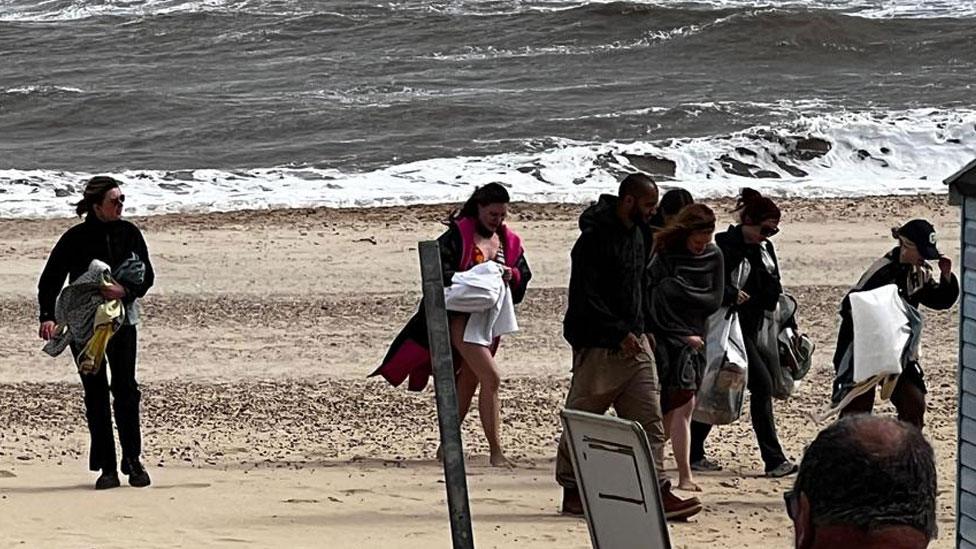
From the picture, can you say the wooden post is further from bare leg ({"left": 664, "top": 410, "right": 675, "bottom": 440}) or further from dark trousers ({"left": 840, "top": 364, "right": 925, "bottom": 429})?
dark trousers ({"left": 840, "top": 364, "right": 925, "bottom": 429})

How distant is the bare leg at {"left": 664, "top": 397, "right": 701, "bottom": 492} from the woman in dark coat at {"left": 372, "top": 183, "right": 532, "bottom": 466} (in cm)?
102

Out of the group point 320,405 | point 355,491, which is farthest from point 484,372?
point 320,405

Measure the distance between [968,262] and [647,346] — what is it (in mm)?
1749

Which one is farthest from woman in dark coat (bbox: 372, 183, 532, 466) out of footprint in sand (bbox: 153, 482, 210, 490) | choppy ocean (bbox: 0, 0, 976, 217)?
choppy ocean (bbox: 0, 0, 976, 217)

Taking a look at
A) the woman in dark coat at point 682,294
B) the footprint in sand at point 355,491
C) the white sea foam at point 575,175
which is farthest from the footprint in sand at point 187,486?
the white sea foam at point 575,175

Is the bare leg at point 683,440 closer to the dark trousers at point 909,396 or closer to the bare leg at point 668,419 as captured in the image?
the bare leg at point 668,419

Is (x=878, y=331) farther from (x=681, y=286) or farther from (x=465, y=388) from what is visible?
(x=465, y=388)

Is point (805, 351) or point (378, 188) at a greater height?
point (805, 351)

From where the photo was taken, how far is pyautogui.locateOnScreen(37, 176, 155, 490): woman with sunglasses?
27.6 feet

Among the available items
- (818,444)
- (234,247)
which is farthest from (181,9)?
(818,444)

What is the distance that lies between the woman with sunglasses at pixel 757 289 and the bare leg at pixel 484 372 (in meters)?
1.24

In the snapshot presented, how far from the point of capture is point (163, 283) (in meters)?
15.7

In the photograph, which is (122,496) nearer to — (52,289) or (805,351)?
(52,289)

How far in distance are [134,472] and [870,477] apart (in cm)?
657
